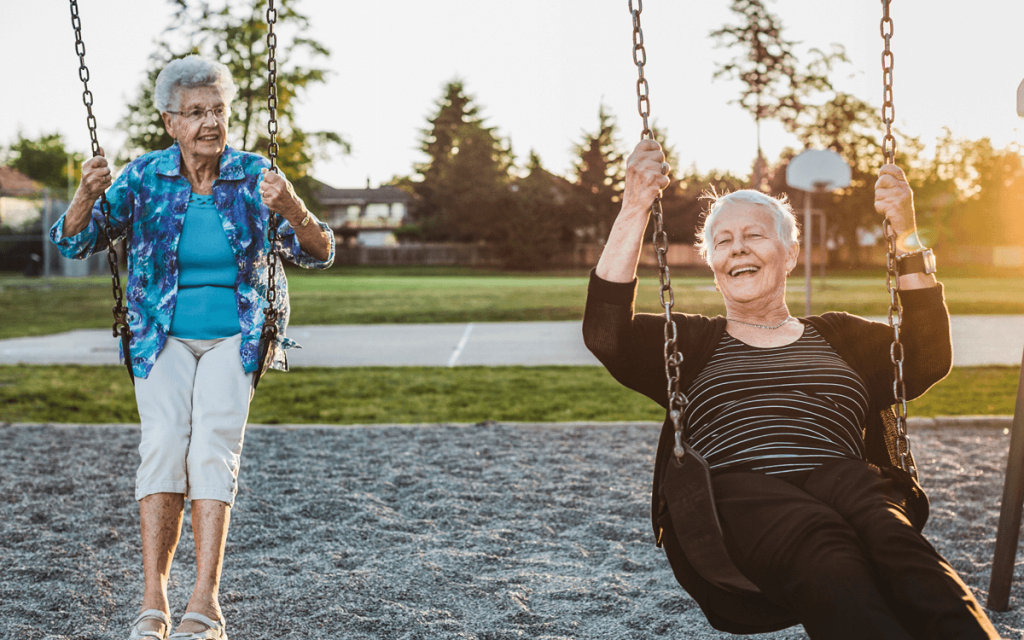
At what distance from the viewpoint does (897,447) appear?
2135 millimetres

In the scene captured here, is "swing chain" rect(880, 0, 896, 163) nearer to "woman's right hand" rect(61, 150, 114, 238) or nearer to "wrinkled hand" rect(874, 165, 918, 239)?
"wrinkled hand" rect(874, 165, 918, 239)

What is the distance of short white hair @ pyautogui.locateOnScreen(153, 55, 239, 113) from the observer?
8.26ft

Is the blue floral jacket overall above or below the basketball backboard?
below

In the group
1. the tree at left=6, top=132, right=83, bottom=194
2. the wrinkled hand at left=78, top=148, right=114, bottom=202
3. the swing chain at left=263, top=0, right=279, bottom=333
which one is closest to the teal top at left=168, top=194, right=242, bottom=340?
the swing chain at left=263, top=0, right=279, bottom=333

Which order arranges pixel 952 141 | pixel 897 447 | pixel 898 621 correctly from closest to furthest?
pixel 898 621, pixel 897 447, pixel 952 141

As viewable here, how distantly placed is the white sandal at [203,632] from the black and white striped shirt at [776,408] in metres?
1.35

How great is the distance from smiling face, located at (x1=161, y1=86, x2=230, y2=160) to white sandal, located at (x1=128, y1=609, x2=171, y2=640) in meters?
1.26

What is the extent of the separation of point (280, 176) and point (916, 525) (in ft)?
6.02

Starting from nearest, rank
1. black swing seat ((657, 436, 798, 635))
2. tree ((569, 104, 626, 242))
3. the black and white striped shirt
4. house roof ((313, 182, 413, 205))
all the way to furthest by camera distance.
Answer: black swing seat ((657, 436, 798, 635)) < the black and white striped shirt < tree ((569, 104, 626, 242)) < house roof ((313, 182, 413, 205))

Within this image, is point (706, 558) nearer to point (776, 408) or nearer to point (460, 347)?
point (776, 408)

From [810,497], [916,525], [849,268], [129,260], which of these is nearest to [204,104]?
[129,260]

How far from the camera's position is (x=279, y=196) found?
97.0 inches

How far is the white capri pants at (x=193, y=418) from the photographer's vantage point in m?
2.44

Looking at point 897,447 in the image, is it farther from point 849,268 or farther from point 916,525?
point 849,268
